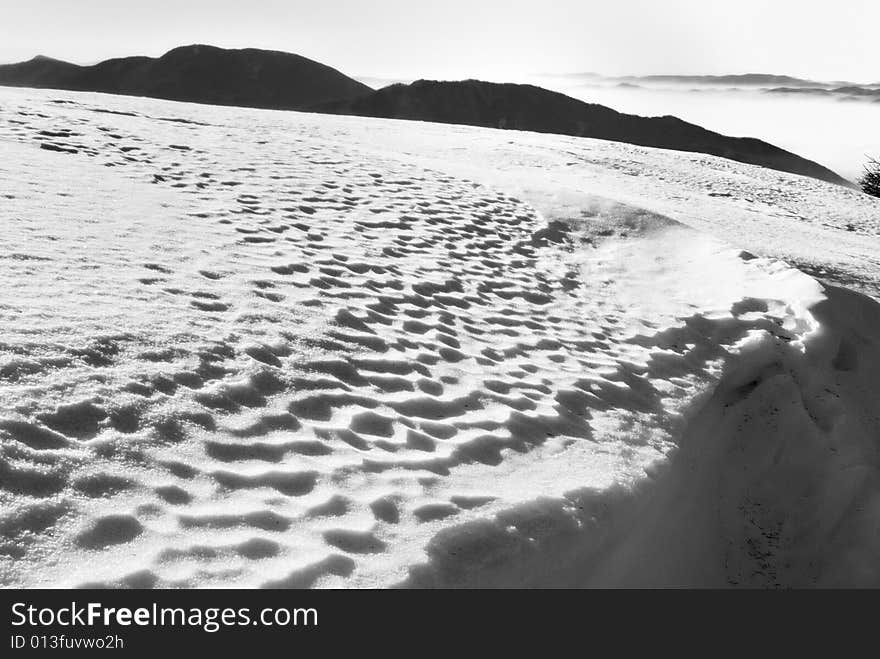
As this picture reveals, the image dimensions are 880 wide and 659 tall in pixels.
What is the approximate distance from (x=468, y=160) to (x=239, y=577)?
16.5 m

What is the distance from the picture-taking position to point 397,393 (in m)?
4.88

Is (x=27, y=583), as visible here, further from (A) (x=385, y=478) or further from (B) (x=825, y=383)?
(B) (x=825, y=383)

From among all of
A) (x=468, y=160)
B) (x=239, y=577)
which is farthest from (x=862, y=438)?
(x=468, y=160)

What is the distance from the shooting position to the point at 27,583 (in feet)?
8.75

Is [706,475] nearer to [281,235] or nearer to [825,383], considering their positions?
[825,383]

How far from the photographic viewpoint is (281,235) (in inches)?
304

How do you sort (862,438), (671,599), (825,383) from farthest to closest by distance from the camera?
1. (825,383)
2. (862,438)
3. (671,599)

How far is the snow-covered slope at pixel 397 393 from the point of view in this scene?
330 centimetres

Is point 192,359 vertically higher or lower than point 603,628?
higher

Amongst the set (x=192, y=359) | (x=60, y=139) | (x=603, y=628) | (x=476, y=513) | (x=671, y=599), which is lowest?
(x=671, y=599)

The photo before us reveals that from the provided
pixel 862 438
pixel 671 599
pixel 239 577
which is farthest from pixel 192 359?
pixel 862 438

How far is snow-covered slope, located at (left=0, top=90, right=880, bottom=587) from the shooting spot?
10.8ft

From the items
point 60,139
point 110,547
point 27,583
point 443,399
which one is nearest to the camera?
point 27,583

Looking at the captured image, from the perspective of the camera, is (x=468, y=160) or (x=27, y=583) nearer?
(x=27, y=583)
